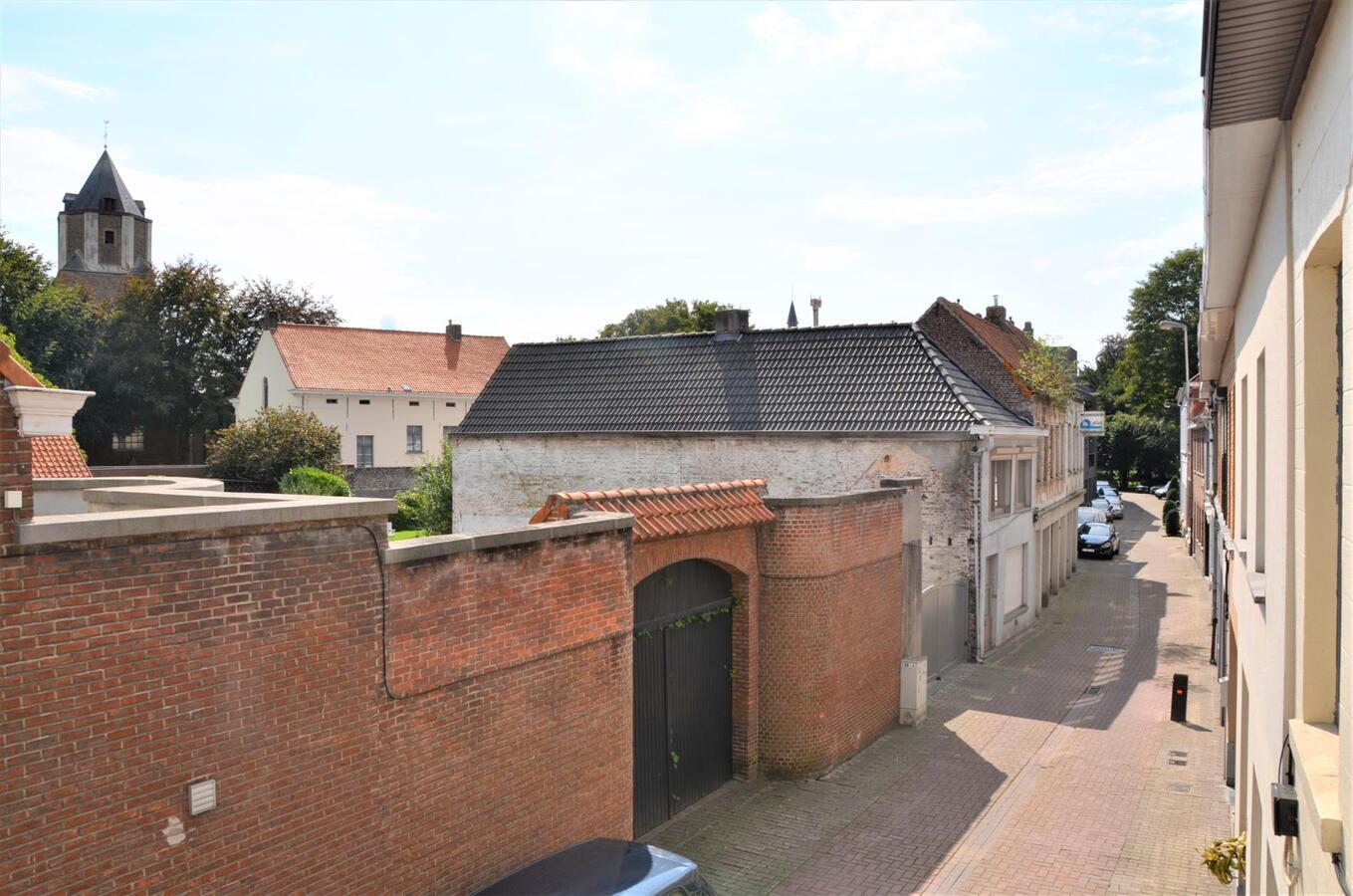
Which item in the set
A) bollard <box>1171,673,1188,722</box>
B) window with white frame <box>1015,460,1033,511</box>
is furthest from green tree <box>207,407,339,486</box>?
bollard <box>1171,673,1188,722</box>

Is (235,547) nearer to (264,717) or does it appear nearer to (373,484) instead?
(264,717)

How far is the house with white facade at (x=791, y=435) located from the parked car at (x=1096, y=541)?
574 inches

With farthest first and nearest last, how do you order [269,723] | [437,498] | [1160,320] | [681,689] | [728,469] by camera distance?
[1160,320]
[437,498]
[728,469]
[681,689]
[269,723]

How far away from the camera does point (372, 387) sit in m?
47.5

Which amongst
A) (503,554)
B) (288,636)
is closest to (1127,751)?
(503,554)

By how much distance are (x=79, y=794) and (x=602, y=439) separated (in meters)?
18.1

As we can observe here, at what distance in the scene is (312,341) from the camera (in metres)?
47.6

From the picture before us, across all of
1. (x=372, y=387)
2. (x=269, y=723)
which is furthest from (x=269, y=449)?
(x=269, y=723)

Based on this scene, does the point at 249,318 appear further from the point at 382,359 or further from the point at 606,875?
the point at 606,875

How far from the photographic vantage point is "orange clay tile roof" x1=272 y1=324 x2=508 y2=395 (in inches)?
1826

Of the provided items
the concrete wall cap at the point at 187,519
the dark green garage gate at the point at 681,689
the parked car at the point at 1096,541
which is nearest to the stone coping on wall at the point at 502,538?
the concrete wall cap at the point at 187,519

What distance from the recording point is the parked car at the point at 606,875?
23.0ft

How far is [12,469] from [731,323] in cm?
2023

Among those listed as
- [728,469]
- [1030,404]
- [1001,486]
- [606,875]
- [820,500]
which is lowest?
[606,875]
